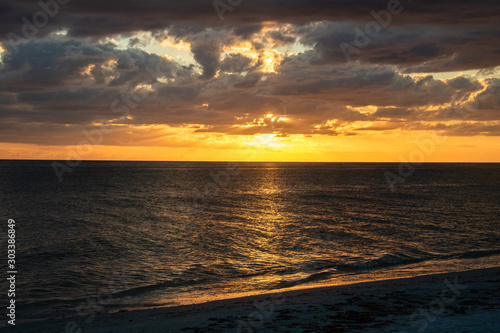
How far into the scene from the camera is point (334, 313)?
18578 millimetres

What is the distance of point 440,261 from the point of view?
3338cm

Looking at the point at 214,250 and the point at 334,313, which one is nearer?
the point at 334,313

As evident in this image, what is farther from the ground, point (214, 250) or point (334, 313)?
point (334, 313)

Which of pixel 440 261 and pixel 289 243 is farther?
pixel 289 243

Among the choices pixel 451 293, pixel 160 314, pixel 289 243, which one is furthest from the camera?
pixel 289 243

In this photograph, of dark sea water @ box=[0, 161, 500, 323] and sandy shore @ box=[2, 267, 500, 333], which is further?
dark sea water @ box=[0, 161, 500, 323]

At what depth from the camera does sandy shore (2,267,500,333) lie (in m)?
16.6

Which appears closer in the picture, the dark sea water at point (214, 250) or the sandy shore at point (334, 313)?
the sandy shore at point (334, 313)

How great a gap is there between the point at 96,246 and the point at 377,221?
115 feet

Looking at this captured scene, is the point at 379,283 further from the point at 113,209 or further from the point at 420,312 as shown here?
the point at 113,209

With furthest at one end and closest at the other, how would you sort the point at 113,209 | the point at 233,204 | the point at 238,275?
the point at 233,204 < the point at 113,209 < the point at 238,275

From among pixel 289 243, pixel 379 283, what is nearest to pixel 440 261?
pixel 379 283

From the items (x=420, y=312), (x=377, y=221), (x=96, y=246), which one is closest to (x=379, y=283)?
Answer: (x=420, y=312)

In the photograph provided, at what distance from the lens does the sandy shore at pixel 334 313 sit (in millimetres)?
16641
